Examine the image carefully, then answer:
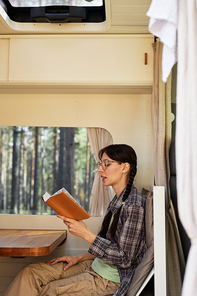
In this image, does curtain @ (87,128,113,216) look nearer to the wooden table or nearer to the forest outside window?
the forest outside window

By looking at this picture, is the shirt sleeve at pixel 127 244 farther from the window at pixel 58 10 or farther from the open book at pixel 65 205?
the window at pixel 58 10

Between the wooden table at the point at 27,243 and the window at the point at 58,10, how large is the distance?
1674 millimetres

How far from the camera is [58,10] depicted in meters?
2.35

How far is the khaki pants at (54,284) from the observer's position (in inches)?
69.4

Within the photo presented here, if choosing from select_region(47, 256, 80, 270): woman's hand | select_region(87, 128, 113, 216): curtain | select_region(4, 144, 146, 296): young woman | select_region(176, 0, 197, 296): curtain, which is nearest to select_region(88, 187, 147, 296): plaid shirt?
select_region(4, 144, 146, 296): young woman

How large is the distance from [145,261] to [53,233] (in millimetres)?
1015

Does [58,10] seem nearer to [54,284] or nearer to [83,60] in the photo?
[83,60]

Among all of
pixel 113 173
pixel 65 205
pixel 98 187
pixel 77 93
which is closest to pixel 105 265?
pixel 65 205

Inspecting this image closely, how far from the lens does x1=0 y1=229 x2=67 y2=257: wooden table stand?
181 centimetres

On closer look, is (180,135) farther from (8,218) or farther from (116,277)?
(8,218)

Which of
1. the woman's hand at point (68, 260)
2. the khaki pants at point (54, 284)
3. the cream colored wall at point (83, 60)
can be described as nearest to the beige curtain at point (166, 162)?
the cream colored wall at point (83, 60)

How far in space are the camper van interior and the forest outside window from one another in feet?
0.03

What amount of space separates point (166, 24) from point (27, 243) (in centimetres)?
156

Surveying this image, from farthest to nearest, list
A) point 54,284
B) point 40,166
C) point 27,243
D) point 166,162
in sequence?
point 40,166
point 166,162
point 27,243
point 54,284
